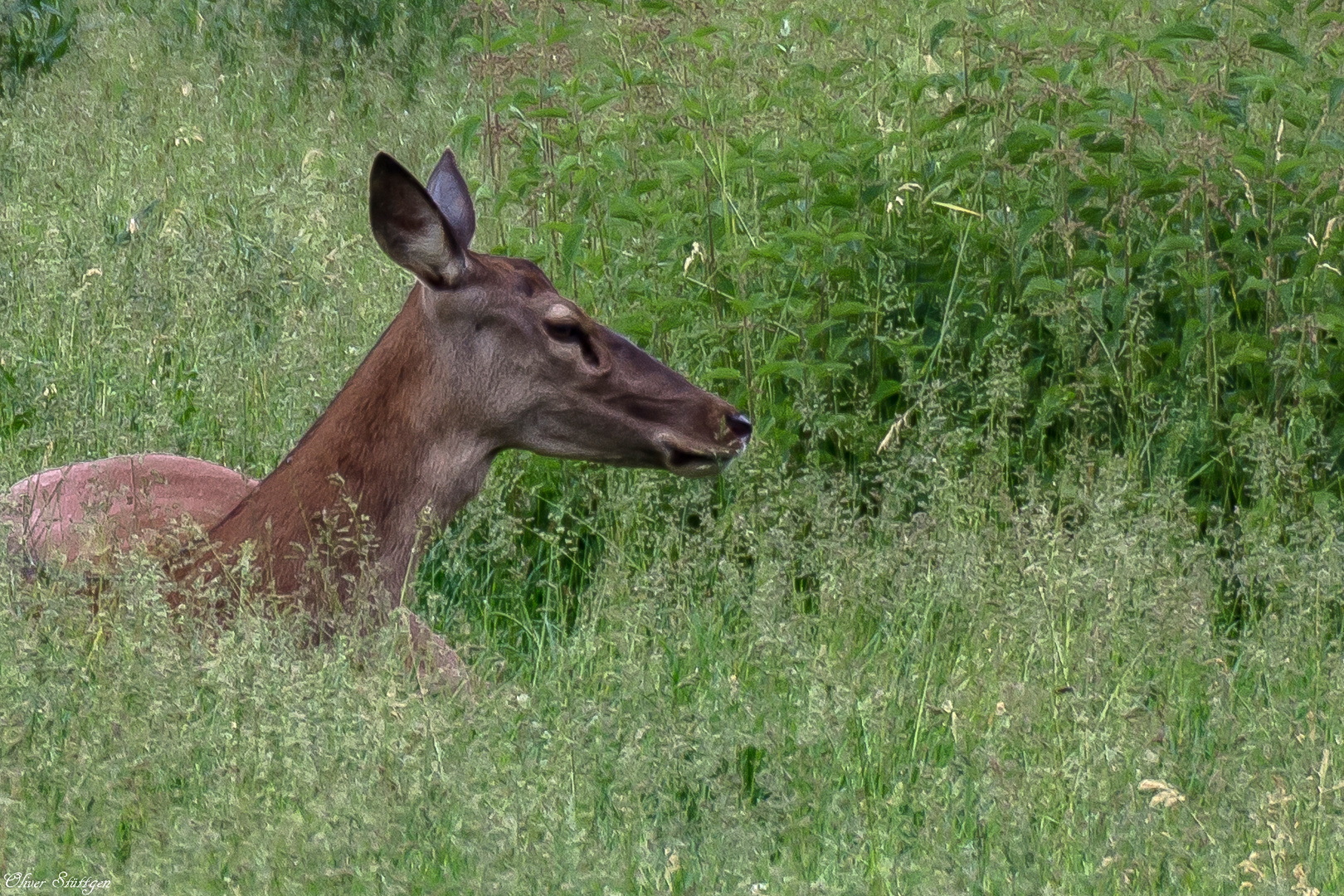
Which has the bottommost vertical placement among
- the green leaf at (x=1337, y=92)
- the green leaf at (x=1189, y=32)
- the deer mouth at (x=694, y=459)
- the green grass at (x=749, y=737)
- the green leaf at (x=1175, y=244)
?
the green grass at (x=749, y=737)

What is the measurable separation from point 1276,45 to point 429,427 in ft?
8.92

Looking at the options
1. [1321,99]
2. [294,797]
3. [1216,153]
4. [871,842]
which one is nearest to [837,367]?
[1216,153]

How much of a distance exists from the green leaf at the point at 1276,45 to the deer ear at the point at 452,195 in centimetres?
226

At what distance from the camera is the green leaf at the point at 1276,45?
17.5 feet

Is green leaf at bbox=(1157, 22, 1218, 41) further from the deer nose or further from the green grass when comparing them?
the deer nose

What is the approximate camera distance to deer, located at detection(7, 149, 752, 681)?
4.20 m

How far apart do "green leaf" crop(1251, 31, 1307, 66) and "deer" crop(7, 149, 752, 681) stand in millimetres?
2016

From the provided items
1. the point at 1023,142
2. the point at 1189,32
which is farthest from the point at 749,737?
the point at 1189,32

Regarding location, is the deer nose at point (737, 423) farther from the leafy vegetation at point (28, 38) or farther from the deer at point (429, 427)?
the leafy vegetation at point (28, 38)

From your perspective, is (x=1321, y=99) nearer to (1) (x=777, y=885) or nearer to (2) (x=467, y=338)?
(2) (x=467, y=338)

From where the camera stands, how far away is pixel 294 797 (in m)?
3.03

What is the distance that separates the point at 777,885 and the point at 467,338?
1.89 m
